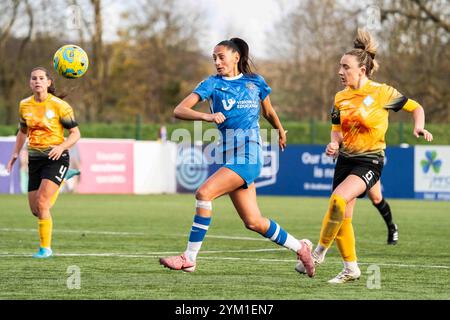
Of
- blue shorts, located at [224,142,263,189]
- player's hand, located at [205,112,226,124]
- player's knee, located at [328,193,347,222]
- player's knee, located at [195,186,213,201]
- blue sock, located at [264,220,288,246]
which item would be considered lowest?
blue sock, located at [264,220,288,246]

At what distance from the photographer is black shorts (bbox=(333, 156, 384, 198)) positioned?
9336 mm

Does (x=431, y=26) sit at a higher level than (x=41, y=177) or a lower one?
higher

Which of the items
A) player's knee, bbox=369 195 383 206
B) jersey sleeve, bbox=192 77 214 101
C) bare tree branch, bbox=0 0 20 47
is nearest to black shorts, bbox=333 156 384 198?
jersey sleeve, bbox=192 77 214 101

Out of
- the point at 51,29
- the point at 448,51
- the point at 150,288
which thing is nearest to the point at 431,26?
the point at 448,51

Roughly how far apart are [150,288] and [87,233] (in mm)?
7099

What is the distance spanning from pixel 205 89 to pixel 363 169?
162 cm

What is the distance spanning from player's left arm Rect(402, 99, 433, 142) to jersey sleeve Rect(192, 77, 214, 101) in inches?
71.2

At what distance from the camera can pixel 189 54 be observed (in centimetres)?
5878

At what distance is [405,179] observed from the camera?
28.3 m

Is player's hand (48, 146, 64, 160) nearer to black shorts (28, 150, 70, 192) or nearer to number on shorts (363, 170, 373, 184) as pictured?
black shorts (28, 150, 70, 192)

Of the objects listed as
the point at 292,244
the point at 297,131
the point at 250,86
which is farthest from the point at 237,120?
the point at 297,131

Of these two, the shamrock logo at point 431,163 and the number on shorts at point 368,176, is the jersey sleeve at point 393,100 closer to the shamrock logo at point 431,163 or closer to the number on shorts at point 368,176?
the number on shorts at point 368,176

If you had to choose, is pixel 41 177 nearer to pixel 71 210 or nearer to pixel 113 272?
pixel 113 272

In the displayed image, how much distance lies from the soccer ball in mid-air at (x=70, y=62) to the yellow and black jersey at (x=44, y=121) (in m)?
0.35
